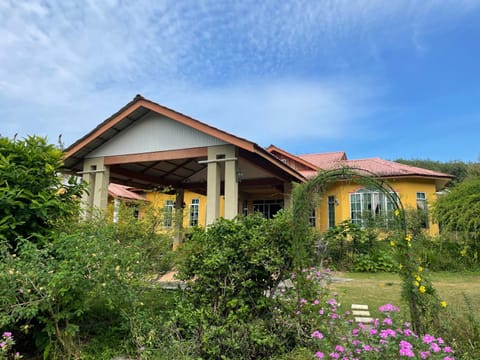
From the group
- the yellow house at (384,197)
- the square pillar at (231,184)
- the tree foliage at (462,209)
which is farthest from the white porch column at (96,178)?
the tree foliage at (462,209)

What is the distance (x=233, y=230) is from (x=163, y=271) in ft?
6.16

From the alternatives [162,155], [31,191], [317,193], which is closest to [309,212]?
[317,193]

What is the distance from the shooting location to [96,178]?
1016cm

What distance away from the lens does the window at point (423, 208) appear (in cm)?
1307

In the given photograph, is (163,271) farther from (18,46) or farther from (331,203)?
(331,203)

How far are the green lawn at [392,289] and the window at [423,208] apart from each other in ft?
10.9

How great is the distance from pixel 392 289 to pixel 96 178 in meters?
9.31

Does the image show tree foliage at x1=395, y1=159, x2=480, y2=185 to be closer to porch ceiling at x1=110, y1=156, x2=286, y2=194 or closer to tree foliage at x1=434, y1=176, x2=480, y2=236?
tree foliage at x1=434, y1=176, x2=480, y2=236

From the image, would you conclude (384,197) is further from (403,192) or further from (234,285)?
(234,285)

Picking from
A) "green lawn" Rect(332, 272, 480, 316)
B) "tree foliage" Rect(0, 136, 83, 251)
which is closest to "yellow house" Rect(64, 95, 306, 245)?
"tree foliage" Rect(0, 136, 83, 251)

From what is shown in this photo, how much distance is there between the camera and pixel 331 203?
52.8 feet

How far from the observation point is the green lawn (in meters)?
5.69

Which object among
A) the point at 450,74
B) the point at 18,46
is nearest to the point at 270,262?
the point at 18,46

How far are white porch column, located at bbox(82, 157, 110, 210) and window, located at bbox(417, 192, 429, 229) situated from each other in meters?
12.1
